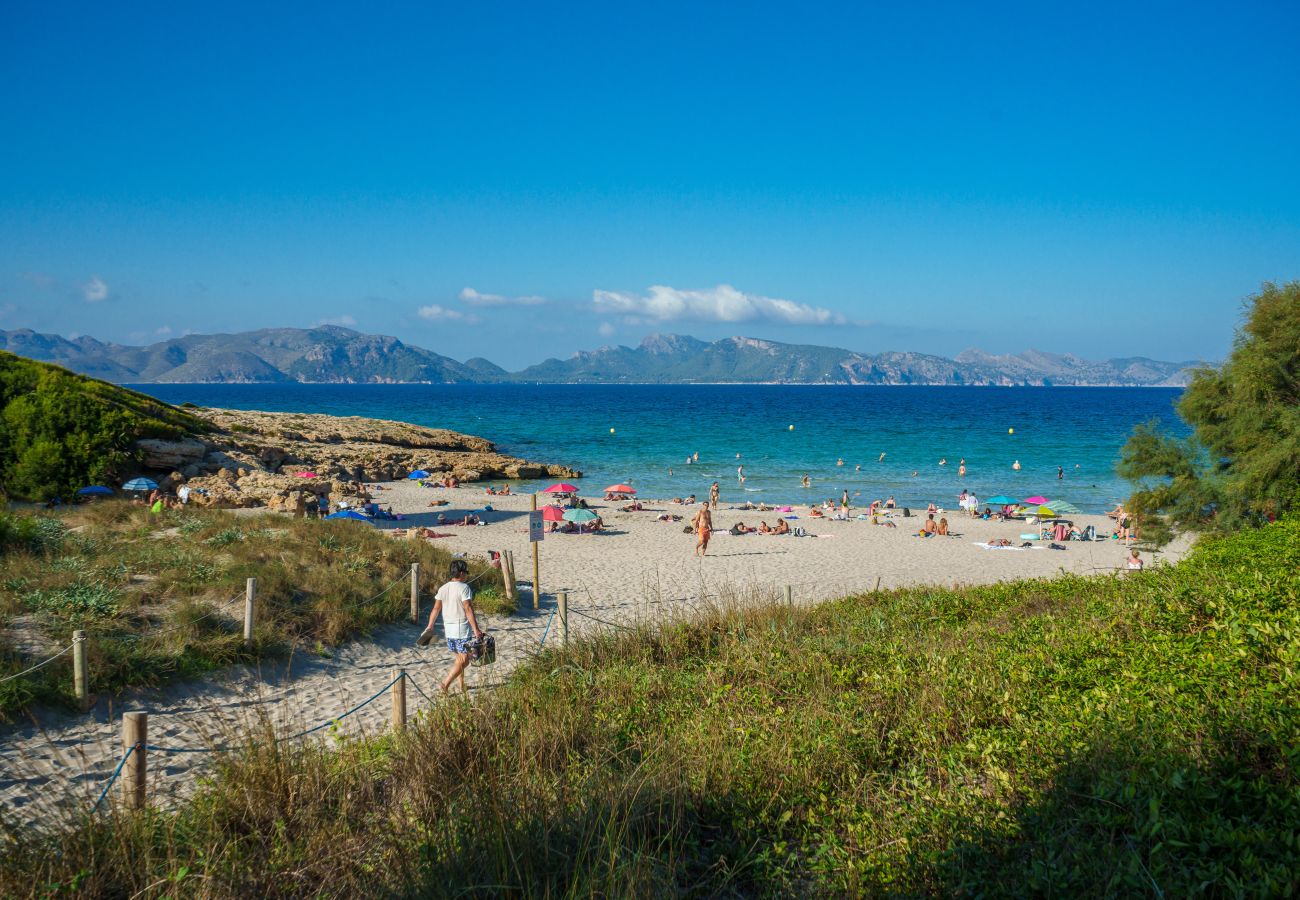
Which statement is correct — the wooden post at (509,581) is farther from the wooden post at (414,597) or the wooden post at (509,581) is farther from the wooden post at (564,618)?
the wooden post at (564,618)

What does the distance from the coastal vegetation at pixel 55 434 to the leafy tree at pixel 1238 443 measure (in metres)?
27.3

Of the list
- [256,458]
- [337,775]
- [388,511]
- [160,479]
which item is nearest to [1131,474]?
[337,775]

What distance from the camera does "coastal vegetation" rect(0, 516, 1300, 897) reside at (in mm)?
3461

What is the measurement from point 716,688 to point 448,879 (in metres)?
3.31

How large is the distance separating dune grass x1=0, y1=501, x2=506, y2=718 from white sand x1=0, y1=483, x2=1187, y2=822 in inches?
14.1

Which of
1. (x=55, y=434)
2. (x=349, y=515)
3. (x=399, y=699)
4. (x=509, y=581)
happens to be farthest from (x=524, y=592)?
(x=55, y=434)

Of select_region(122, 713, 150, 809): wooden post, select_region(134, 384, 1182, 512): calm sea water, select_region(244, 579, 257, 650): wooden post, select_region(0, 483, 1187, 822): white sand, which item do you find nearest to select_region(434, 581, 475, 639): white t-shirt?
select_region(0, 483, 1187, 822): white sand

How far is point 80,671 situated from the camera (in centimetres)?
778

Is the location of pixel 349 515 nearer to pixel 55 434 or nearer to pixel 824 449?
pixel 55 434

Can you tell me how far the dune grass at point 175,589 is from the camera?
336 inches

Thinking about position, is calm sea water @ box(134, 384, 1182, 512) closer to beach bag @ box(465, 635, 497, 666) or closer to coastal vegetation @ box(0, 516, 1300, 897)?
beach bag @ box(465, 635, 497, 666)

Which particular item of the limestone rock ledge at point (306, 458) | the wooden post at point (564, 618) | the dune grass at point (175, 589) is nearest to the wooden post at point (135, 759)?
the dune grass at point (175, 589)

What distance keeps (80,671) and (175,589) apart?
2.95m

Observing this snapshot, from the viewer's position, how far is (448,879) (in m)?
3.40
